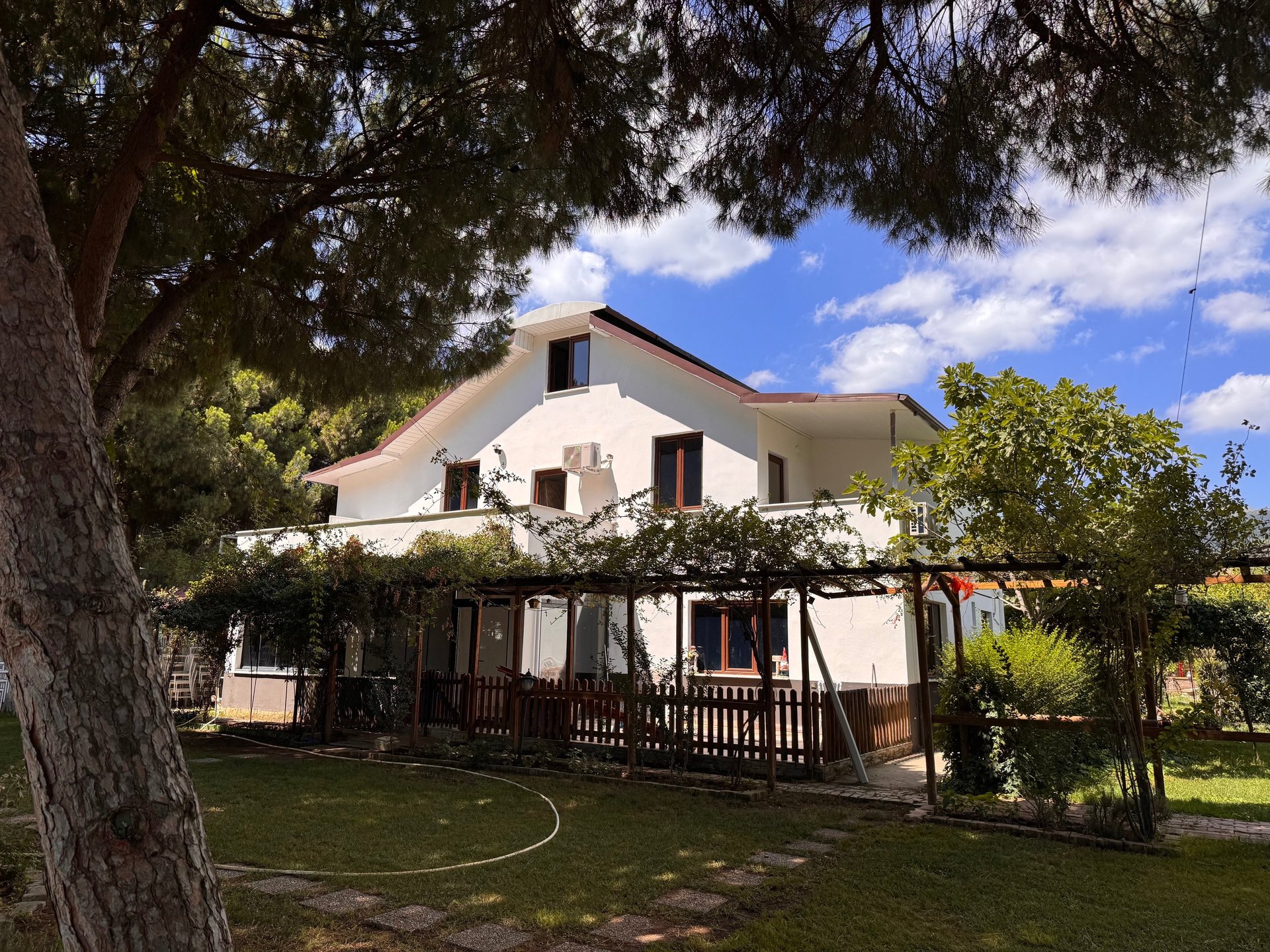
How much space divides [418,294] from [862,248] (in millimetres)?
4987

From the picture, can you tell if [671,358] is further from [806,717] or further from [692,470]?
[806,717]

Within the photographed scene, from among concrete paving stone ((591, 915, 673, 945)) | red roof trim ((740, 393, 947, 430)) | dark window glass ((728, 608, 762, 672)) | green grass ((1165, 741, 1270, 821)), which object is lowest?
concrete paving stone ((591, 915, 673, 945))

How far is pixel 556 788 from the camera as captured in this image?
9992 millimetres

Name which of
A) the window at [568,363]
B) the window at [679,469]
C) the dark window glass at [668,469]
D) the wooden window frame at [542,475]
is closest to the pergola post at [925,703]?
the window at [679,469]

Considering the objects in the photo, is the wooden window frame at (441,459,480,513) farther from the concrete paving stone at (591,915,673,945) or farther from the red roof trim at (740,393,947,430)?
the concrete paving stone at (591,915,673,945)

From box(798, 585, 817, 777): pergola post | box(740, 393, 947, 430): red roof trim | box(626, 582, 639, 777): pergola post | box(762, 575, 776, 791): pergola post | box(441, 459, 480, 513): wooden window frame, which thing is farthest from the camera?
box(441, 459, 480, 513): wooden window frame

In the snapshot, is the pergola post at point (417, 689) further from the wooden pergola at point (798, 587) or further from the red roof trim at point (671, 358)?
the red roof trim at point (671, 358)

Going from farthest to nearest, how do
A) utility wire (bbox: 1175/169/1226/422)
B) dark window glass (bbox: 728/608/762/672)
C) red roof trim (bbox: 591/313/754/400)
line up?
red roof trim (bbox: 591/313/754/400)
dark window glass (bbox: 728/608/762/672)
utility wire (bbox: 1175/169/1226/422)

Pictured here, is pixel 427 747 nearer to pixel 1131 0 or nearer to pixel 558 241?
pixel 558 241

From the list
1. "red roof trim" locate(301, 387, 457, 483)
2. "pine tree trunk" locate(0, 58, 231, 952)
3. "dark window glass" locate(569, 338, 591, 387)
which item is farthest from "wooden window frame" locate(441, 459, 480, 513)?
"pine tree trunk" locate(0, 58, 231, 952)

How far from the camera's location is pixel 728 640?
56.6 feet

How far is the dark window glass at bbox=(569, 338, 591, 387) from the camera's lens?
2080cm

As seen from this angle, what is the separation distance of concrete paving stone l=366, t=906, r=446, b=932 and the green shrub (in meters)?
5.97

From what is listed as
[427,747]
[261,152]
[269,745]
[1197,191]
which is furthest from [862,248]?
[269,745]
